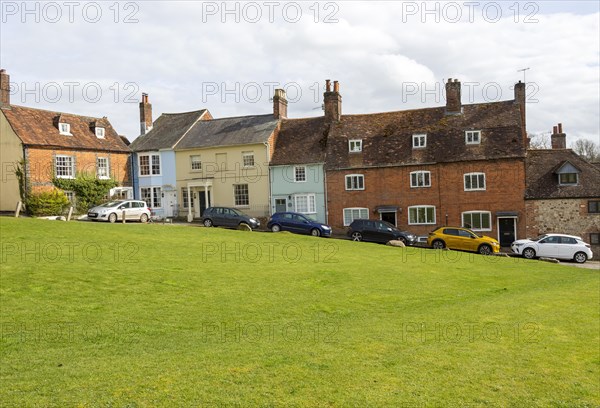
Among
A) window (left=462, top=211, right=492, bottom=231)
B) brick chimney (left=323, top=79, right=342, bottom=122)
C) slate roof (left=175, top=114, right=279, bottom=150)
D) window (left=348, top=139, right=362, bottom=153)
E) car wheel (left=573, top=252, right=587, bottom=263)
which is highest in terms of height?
brick chimney (left=323, top=79, right=342, bottom=122)

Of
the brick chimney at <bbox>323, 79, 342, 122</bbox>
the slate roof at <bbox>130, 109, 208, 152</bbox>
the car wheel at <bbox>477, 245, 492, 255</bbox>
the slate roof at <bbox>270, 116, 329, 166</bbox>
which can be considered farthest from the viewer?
the slate roof at <bbox>130, 109, 208, 152</bbox>

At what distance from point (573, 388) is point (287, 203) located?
3796 centimetres

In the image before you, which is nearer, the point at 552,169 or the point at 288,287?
the point at 288,287

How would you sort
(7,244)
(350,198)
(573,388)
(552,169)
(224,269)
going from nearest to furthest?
(573,388), (224,269), (7,244), (552,169), (350,198)

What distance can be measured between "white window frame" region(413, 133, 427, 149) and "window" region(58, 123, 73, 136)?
29.4 metres

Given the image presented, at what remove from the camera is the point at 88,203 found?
45281mm

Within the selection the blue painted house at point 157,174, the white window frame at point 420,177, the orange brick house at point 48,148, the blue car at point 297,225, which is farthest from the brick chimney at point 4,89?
the white window frame at point 420,177

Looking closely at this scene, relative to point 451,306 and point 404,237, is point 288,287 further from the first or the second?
point 404,237

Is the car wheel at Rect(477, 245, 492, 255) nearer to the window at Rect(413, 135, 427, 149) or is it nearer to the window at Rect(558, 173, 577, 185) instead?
the window at Rect(558, 173, 577, 185)

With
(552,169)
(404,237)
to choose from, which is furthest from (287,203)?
(552,169)

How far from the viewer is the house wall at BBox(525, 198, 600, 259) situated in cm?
4031

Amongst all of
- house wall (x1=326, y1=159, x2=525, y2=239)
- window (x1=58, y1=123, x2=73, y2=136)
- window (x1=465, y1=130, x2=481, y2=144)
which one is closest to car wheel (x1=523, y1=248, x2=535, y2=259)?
house wall (x1=326, y1=159, x2=525, y2=239)

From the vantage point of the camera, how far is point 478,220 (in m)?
42.2

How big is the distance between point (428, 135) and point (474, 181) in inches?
222
